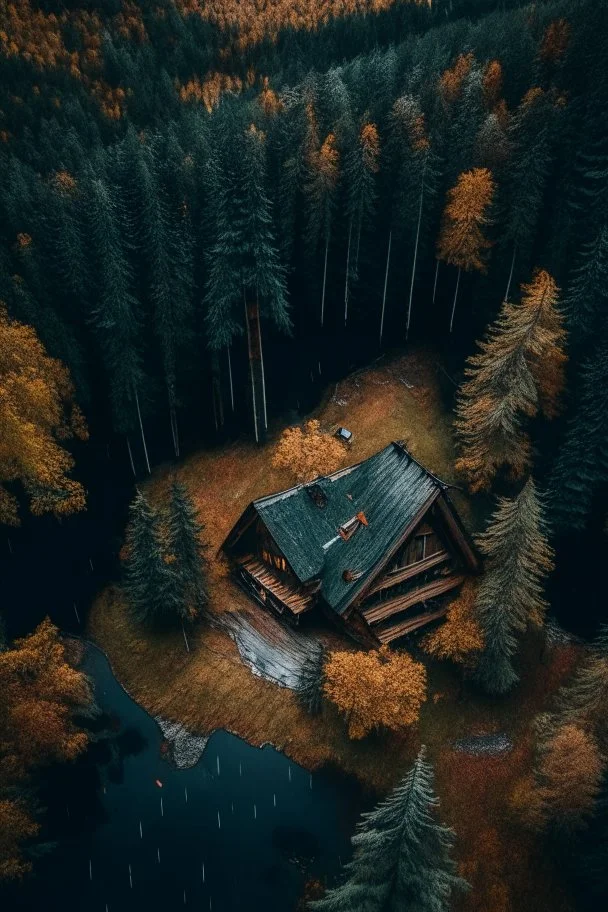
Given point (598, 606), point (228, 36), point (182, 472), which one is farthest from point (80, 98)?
point (598, 606)

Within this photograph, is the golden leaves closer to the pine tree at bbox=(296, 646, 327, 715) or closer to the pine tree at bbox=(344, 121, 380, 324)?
the pine tree at bbox=(344, 121, 380, 324)

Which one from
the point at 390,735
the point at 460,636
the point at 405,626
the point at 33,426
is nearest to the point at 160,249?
the point at 33,426

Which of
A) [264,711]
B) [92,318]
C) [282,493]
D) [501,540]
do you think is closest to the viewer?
[501,540]

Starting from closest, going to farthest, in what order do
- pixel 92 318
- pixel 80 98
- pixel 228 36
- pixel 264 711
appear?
pixel 264 711
pixel 92 318
pixel 80 98
pixel 228 36

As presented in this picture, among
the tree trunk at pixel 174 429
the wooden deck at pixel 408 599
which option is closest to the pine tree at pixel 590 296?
the wooden deck at pixel 408 599

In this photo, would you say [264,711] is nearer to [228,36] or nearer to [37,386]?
[37,386]

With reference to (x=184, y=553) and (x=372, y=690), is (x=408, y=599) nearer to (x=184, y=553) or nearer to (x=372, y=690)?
(x=372, y=690)

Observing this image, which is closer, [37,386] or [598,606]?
[598,606]
